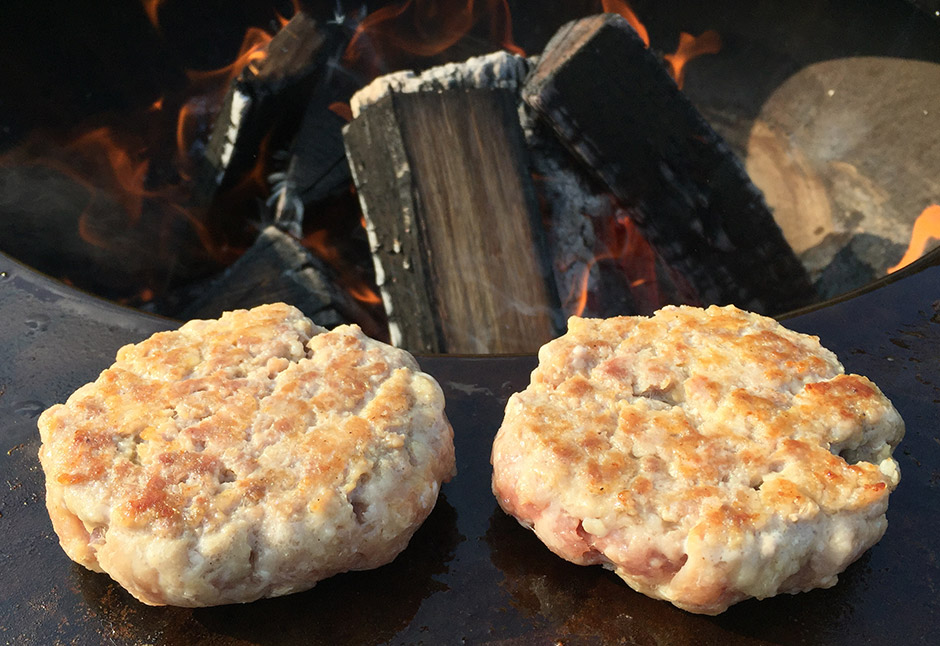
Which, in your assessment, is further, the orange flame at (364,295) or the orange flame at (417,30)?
the orange flame at (417,30)

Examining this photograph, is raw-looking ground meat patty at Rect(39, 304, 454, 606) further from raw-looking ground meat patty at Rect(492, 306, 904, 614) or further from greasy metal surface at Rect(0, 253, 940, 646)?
raw-looking ground meat patty at Rect(492, 306, 904, 614)

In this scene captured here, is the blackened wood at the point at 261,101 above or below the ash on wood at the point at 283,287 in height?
above

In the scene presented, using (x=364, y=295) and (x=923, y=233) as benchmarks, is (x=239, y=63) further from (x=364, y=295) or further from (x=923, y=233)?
(x=923, y=233)

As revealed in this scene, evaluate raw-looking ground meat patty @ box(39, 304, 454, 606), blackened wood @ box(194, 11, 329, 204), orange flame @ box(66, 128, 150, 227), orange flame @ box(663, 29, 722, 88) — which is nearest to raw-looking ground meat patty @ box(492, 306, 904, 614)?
raw-looking ground meat patty @ box(39, 304, 454, 606)

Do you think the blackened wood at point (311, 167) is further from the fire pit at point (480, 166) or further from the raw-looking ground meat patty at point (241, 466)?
the raw-looking ground meat patty at point (241, 466)

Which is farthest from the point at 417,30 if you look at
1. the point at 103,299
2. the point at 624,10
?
the point at 103,299

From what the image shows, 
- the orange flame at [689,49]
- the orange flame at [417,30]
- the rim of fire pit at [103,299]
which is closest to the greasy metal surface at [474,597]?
the rim of fire pit at [103,299]
